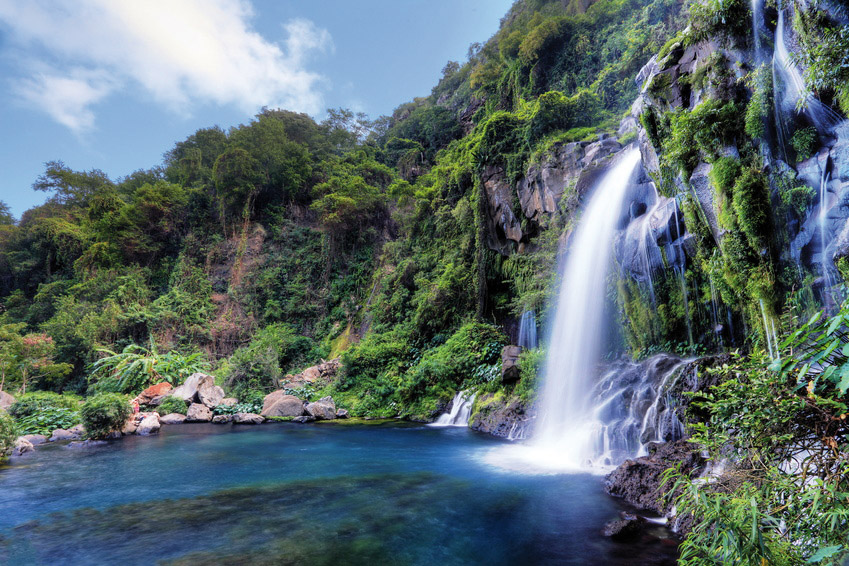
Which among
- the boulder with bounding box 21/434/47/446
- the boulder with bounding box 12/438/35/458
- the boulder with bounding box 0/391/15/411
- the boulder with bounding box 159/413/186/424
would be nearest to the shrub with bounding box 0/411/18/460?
the boulder with bounding box 12/438/35/458

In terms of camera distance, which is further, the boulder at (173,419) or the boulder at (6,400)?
the boulder at (173,419)

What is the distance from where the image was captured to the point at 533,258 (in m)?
15.2

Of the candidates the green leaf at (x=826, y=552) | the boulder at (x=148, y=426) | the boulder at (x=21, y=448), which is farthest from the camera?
the boulder at (x=148, y=426)

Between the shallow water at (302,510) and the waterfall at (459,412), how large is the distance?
10.4ft

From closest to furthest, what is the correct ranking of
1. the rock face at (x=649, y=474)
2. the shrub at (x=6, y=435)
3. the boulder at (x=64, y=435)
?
the rock face at (x=649, y=474), the shrub at (x=6, y=435), the boulder at (x=64, y=435)

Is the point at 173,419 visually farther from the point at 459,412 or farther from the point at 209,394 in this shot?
the point at 459,412

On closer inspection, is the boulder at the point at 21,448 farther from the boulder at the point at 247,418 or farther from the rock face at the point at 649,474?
the rock face at the point at 649,474

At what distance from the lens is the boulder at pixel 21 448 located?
10.1 meters

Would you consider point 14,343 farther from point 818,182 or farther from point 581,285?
point 818,182

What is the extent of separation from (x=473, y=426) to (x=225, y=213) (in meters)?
24.9

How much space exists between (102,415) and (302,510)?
30.8ft

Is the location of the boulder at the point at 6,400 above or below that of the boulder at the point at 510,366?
below

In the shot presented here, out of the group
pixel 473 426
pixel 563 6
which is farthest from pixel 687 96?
pixel 563 6

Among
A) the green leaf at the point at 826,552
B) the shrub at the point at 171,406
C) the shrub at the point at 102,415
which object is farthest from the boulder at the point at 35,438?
the green leaf at the point at 826,552
